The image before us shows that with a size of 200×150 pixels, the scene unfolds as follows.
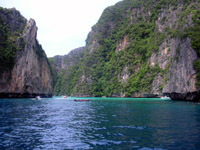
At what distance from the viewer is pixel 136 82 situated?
9331cm

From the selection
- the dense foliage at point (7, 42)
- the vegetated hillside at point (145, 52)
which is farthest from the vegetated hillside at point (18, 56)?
the vegetated hillside at point (145, 52)

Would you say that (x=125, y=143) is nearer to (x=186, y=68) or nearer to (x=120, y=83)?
(x=186, y=68)

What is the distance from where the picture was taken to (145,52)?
102 meters

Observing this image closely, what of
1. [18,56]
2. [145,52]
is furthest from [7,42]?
[145,52]

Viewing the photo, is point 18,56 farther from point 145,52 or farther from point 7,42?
point 145,52

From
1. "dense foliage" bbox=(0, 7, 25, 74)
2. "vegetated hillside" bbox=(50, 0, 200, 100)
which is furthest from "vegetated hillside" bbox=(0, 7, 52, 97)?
"vegetated hillside" bbox=(50, 0, 200, 100)

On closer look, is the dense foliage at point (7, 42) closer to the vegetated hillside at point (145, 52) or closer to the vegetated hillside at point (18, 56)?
the vegetated hillside at point (18, 56)

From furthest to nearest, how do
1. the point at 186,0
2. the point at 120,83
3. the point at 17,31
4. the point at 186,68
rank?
the point at 120,83, the point at 17,31, the point at 186,0, the point at 186,68

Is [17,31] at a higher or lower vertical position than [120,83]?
higher

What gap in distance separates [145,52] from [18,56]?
6561 centimetres

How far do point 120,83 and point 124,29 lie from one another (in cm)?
4282

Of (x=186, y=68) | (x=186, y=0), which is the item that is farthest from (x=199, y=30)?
(x=186, y=0)

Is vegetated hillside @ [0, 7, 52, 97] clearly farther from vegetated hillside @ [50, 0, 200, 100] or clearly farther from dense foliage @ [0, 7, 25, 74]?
vegetated hillside @ [50, 0, 200, 100]

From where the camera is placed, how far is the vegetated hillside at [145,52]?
5093 cm
